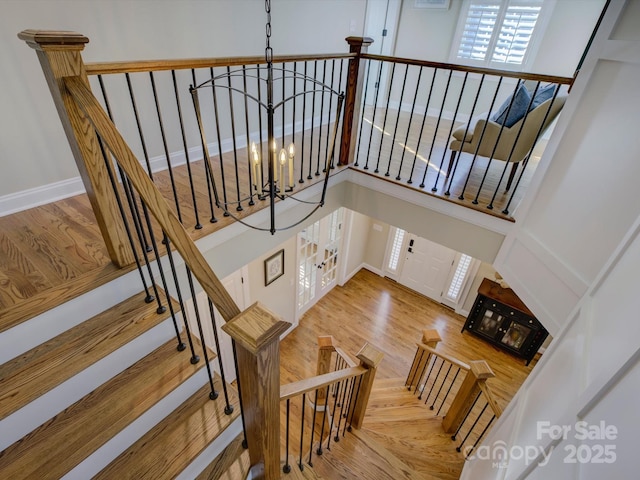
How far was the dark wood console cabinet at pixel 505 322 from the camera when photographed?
5.22 m

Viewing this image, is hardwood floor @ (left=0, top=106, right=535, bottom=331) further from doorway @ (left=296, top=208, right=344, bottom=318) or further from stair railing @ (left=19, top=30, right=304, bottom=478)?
doorway @ (left=296, top=208, right=344, bottom=318)

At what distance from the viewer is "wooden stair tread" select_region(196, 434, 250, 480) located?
152 cm

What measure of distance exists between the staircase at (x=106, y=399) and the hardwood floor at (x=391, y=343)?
2.02 meters

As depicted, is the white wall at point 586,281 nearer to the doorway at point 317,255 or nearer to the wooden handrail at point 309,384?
the wooden handrail at point 309,384

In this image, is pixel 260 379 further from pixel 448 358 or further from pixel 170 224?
pixel 448 358

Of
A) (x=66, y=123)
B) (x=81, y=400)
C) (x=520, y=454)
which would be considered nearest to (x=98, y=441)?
(x=81, y=400)

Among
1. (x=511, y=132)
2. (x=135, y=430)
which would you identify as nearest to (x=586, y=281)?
(x=511, y=132)

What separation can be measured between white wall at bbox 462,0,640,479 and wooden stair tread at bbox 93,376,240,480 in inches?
54.4

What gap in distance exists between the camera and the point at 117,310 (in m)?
1.66

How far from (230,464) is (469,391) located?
221cm

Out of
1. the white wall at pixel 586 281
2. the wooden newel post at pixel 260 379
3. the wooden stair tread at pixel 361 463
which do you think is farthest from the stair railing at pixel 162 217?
the wooden stair tread at pixel 361 463

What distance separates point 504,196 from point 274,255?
298cm

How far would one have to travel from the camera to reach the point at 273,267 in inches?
186

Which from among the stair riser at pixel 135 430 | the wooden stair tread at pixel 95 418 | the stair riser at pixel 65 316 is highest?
Answer: the stair riser at pixel 65 316
